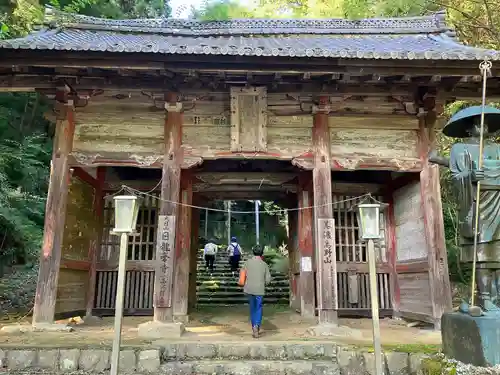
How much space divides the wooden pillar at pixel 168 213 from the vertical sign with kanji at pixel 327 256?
105 inches

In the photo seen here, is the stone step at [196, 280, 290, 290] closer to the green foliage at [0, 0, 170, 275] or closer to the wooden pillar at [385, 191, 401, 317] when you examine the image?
the green foliage at [0, 0, 170, 275]

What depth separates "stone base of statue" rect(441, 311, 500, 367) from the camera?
14.7 feet

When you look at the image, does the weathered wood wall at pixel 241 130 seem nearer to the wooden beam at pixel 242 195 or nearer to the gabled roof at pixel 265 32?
the gabled roof at pixel 265 32

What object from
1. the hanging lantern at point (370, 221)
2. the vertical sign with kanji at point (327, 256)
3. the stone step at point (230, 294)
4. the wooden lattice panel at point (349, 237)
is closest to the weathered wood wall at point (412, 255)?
the wooden lattice panel at point (349, 237)

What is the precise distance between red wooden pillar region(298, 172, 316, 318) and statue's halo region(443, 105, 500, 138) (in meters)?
3.88

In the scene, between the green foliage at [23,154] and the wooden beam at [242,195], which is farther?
the wooden beam at [242,195]

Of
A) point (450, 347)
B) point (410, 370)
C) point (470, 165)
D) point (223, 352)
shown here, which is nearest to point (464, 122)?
point (470, 165)

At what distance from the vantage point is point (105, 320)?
872cm

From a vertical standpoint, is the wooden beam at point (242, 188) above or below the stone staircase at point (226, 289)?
above

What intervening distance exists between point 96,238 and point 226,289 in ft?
24.9

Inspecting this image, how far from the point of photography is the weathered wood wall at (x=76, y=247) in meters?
7.84

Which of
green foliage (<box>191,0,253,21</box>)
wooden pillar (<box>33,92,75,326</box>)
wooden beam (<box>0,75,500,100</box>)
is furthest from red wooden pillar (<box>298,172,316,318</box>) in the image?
green foliage (<box>191,0,253,21</box>)

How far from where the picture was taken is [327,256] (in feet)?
23.5

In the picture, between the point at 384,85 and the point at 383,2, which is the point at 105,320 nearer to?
the point at 384,85
